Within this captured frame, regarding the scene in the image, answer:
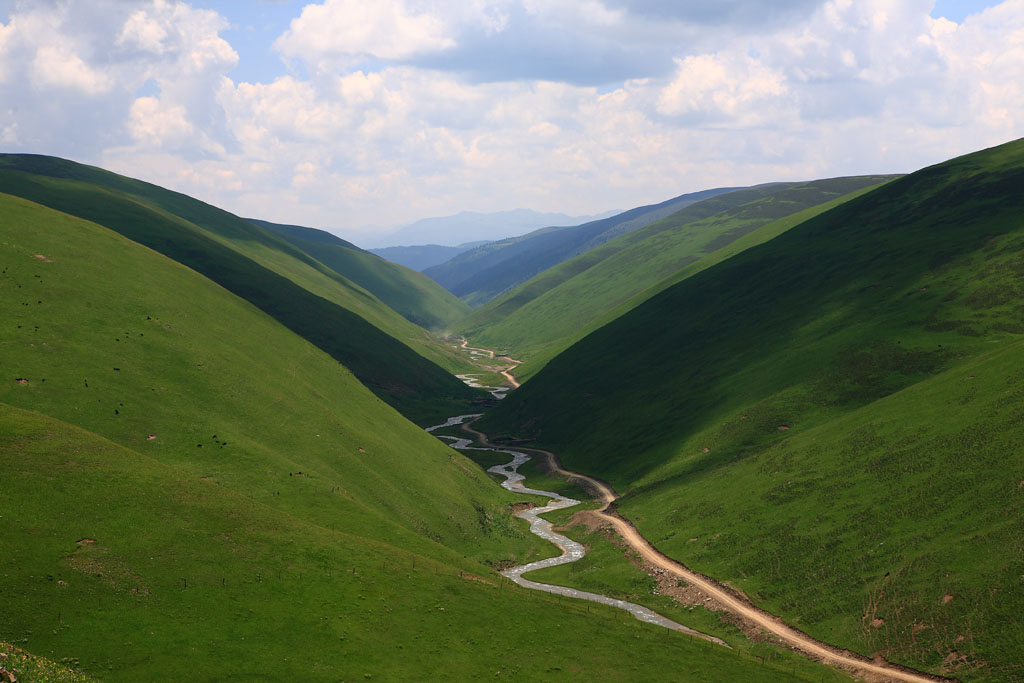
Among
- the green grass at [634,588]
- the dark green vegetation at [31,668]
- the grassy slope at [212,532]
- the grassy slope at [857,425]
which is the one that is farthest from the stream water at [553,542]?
the dark green vegetation at [31,668]

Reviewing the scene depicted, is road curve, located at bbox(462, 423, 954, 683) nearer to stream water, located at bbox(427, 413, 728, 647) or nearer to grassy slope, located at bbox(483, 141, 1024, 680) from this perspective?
grassy slope, located at bbox(483, 141, 1024, 680)

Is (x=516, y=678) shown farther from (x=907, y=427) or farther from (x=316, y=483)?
(x=907, y=427)

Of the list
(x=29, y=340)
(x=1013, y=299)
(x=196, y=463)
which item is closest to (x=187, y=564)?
(x=196, y=463)

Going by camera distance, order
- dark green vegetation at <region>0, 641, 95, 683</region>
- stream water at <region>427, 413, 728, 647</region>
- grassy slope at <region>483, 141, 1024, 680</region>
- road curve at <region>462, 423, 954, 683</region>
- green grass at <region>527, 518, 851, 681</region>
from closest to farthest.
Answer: dark green vegetation at <region>0, 641, 95, 683</region>, road curve at <region>462, 423, 954, 683</region>, green grass at <region>527, 518, 851, 681</region>, grassy slope at <region>483, 141, 1024, 680</region>, stream water at <region>427, 413, 728, 647</region>

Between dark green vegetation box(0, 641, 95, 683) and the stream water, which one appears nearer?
dark green vegetation box(0, 641, 95, 683)

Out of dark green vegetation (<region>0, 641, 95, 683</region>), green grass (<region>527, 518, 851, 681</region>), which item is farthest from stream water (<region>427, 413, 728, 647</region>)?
dark green vegetation (<region>0, 641, 95, 683</region>)

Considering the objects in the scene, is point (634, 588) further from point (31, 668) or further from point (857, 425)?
point (31, 668)

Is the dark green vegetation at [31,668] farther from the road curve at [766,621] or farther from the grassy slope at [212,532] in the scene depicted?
the road curve at [766,621]
